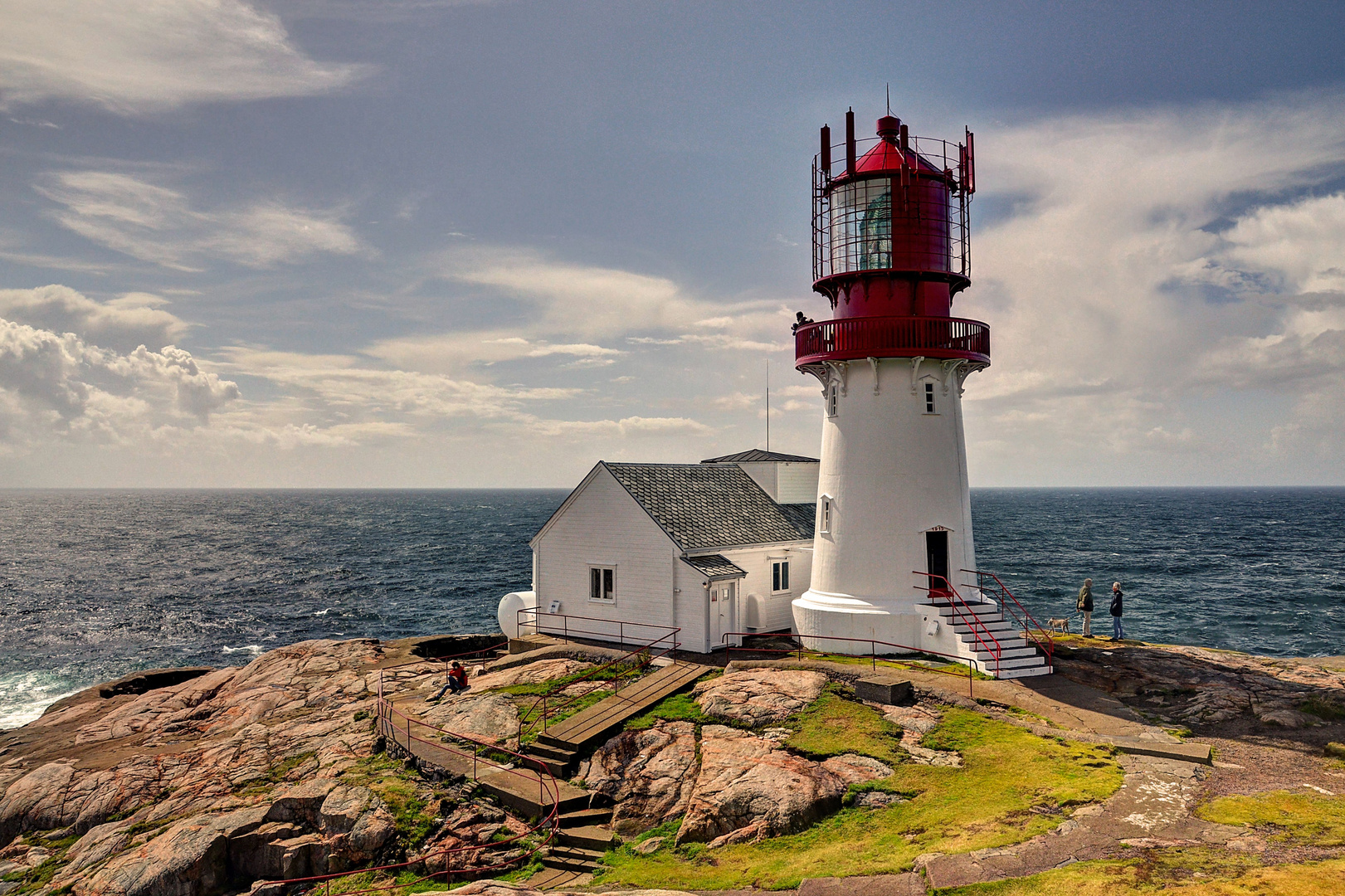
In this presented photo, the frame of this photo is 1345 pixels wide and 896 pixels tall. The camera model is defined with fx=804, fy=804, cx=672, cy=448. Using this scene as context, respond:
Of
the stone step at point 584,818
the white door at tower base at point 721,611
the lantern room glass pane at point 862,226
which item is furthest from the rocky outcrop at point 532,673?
the lantern room glass pane at point 862,226

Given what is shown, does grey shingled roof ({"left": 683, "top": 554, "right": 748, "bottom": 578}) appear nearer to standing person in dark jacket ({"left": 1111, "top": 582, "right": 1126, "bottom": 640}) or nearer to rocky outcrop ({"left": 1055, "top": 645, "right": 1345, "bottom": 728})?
rocky outcrop ({"left": 1055, "top": 645, "right": 1345, "bottom": 728})

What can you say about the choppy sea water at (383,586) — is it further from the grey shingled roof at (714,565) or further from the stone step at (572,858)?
the stone step at (572,858)

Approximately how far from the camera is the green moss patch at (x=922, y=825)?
1286 centimetres

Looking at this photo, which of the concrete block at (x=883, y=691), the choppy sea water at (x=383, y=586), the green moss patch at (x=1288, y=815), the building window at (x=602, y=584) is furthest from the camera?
the choppy sea water at (x=383, y=586)

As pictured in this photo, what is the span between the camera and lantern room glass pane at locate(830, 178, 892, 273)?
2473cm

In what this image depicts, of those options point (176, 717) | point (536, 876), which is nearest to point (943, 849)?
point (536, 876)

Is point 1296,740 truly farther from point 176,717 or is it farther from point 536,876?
point 176,717

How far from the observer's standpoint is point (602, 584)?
2891cm

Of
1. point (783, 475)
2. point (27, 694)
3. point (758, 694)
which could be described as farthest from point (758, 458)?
point (27, 694)

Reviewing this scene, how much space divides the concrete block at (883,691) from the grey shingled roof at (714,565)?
22.5 ft

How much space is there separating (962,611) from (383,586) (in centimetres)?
5692

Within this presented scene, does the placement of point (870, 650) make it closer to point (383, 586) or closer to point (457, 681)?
point (457, 681)

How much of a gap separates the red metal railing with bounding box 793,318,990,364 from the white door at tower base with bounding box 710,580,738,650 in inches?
319

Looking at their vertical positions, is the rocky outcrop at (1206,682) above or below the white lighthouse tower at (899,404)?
below
